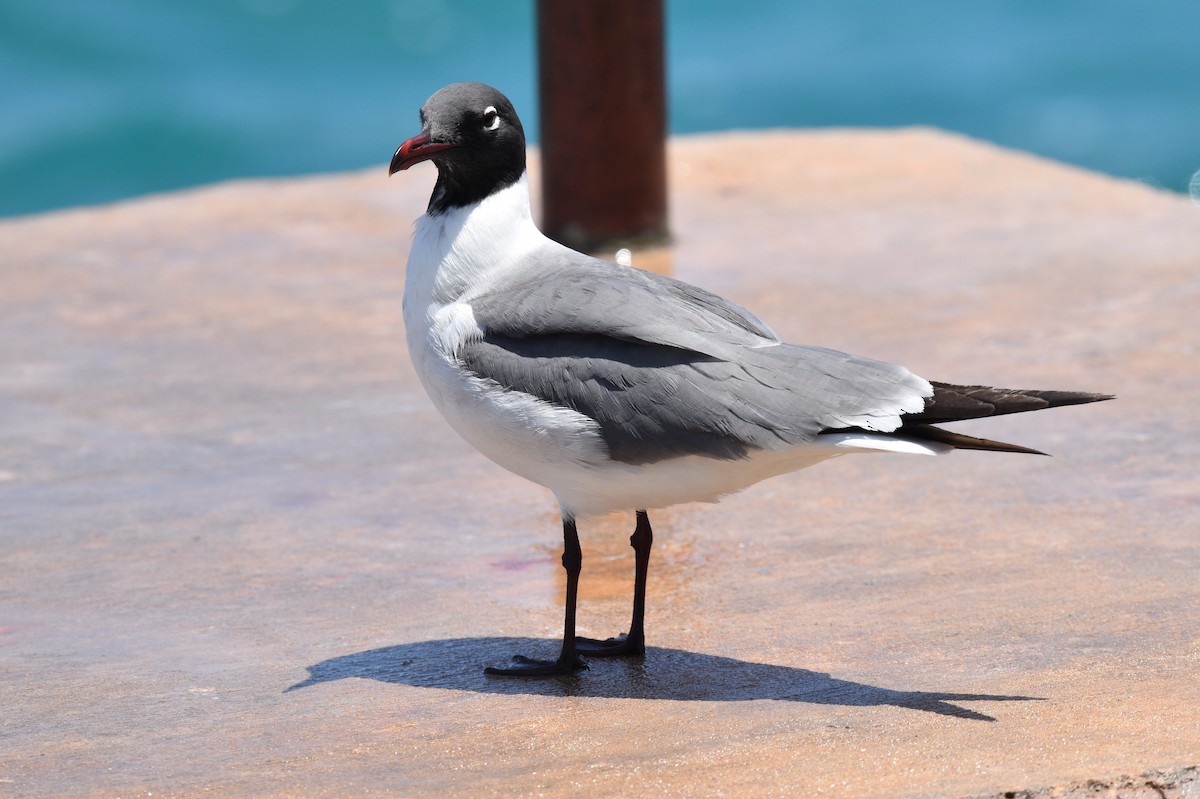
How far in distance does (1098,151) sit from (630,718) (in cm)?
1419

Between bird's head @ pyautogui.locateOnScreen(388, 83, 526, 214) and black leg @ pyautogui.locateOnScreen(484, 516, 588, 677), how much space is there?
77 centimetres

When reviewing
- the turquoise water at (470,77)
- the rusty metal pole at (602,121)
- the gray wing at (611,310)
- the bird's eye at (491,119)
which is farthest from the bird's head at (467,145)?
the turquoise water at (470,77)

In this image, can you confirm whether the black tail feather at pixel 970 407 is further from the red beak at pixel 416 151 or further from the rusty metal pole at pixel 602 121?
the rusty metal pole at pixel 602 121

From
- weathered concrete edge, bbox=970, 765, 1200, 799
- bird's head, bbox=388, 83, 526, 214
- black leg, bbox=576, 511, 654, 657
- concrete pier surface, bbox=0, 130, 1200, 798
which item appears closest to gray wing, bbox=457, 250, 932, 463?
bird's head, bbox=388, 83, 526, 214

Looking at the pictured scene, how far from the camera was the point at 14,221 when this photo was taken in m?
8.38

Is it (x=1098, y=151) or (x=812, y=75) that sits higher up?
(x=812, y=75)

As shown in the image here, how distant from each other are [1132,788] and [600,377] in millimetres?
1267

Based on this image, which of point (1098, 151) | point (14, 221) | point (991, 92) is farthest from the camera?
point (991, 92)

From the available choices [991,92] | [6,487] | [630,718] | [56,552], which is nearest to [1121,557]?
[630,718]

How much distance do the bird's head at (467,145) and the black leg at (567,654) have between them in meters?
0.77

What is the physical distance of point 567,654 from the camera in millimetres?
3439

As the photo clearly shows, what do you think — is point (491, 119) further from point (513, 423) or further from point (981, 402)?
point (981, 402)

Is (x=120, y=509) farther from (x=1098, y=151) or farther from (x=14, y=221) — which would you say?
(x=1098, y=151)

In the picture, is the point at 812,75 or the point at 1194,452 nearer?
the point at 1194,452
